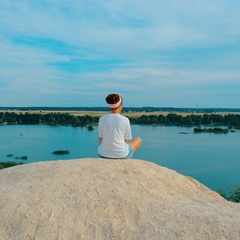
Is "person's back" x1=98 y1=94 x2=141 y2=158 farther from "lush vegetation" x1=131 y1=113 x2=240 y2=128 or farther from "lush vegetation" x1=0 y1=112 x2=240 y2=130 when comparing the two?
"lush vegetation" x1=131 y1=113 x2=240 y2=128

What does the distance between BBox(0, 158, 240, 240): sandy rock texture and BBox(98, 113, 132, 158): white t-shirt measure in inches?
8.9

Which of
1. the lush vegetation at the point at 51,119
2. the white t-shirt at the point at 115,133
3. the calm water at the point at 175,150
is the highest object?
the white t-shirt at the point at 115,133

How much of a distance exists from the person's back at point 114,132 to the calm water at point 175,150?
16049 millimetres

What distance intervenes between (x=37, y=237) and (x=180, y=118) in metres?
56.1

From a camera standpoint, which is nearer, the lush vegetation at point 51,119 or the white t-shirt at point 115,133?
the white t-shirt at point 115,133

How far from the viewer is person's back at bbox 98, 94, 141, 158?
6254 millimetres

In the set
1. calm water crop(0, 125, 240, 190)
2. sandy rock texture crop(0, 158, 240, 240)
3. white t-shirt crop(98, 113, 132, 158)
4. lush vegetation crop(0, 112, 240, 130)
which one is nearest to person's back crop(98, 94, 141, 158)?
white t-shirt crop(98, 113, 132, 158)

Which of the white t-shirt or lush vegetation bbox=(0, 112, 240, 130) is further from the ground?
the white t-shirt

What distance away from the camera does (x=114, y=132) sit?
623 centimetres

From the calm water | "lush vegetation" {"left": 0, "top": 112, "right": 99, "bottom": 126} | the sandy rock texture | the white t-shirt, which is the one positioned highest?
the white t-shirt

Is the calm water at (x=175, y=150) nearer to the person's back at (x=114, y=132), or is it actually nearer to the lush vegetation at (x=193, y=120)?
the lush vegetation at (x=193, y=120)

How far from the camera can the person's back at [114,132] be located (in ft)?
20.5

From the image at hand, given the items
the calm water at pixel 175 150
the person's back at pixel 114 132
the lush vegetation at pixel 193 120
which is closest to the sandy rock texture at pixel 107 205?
the person's back at pixel 114 132

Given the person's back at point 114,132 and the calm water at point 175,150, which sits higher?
the person's back at point 114,132
